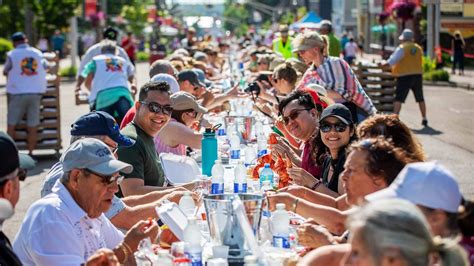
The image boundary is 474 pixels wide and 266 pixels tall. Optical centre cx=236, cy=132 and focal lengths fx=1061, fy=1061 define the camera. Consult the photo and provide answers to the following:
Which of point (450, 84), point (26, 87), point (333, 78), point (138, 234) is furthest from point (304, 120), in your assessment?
point (450, 84)

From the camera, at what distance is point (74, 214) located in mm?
4855

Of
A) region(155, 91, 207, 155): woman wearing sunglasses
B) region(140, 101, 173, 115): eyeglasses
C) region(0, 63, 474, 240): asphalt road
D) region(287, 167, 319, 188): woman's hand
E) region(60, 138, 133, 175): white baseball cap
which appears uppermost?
region(140, 101, 173, 115): eyeglasses

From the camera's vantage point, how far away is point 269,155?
8.41 metres

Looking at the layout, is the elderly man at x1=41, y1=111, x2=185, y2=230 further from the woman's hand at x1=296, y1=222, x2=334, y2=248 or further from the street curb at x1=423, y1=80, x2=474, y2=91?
the street curb at x1=423, y1=80, x2=474, y2=91

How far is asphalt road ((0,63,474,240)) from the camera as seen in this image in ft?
42.1

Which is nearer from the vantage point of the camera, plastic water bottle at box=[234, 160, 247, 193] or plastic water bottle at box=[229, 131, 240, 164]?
plastic water bottle at box=[234, 160, 247, 193]

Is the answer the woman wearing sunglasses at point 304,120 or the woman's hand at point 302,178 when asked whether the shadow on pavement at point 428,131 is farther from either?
the woman's hand at point 302,178

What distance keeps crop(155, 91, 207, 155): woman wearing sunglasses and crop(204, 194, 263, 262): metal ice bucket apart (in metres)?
3.67

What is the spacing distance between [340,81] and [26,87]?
593cm

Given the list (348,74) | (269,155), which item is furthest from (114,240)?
(348,74)

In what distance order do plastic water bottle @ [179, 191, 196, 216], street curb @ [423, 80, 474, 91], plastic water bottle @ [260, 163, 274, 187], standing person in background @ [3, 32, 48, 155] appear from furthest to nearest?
street curb @ [423, 80, 474, 91] < standing person in background @ [3, 32, 48, 155] < plastic water bottle @ [260, 163, 274, 187] < plastic water bottle @ [179, 191, 196, 216]

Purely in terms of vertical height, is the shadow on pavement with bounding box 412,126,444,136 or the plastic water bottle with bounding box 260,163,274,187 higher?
the plastic water bottle with bounding box 260,163,274,187

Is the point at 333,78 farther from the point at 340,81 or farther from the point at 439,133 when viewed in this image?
the point at 439,133

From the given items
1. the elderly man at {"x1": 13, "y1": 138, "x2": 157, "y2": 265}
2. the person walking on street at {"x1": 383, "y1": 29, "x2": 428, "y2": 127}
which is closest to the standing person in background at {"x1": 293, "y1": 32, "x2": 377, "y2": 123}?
the elderly man at {"x1": 13, "y1": 138, "x2": 157, "y2": 265}
